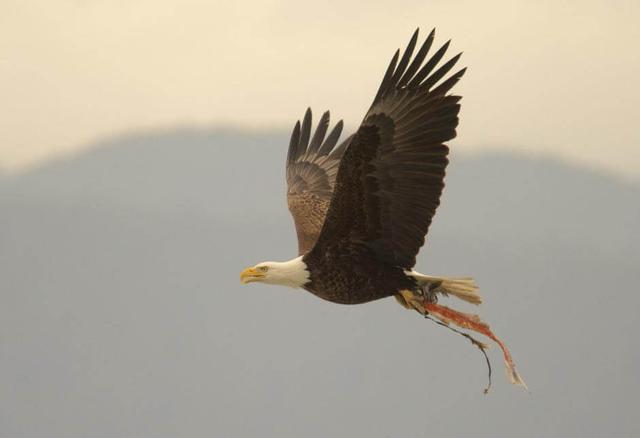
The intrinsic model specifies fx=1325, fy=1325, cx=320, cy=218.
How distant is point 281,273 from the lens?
9.19 meters

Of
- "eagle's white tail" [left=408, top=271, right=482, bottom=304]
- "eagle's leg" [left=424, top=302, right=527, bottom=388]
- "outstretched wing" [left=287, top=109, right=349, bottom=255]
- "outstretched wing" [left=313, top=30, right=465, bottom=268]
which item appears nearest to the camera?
"outstretched wing" [left=313, top=30, right=465, bottom=268]

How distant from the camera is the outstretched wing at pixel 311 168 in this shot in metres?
10.9

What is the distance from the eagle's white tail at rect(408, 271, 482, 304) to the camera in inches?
358

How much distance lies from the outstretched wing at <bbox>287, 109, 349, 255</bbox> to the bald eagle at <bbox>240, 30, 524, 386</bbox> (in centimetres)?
170

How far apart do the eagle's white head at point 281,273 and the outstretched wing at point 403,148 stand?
1.85 feet

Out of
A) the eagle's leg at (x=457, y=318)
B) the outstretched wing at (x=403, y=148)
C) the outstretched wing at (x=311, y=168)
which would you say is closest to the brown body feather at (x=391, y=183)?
the outstretched wing at (x=403, y=148)

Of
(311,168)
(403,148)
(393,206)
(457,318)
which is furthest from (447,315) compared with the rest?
(311,168)

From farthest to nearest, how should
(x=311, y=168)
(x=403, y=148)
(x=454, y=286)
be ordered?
(x=311, y=168)
(x=454, y=286)
(x=403, y=148)

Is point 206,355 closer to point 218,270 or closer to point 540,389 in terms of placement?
point 218,270

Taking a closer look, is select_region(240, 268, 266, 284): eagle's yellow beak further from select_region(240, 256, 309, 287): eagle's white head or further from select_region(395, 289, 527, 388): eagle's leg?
select_region(395, 289, 527, 388): eagle's leg

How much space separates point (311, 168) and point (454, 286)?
8.49 ft

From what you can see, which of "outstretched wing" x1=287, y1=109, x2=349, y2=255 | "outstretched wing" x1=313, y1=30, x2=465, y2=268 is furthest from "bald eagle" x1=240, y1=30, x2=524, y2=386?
"outstretched wing" x1=287, y1=109, x2=349, y2=255

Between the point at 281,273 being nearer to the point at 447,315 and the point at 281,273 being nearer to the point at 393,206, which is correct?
the point at 393,206

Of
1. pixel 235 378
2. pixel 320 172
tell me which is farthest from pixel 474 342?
pixel 235 378
